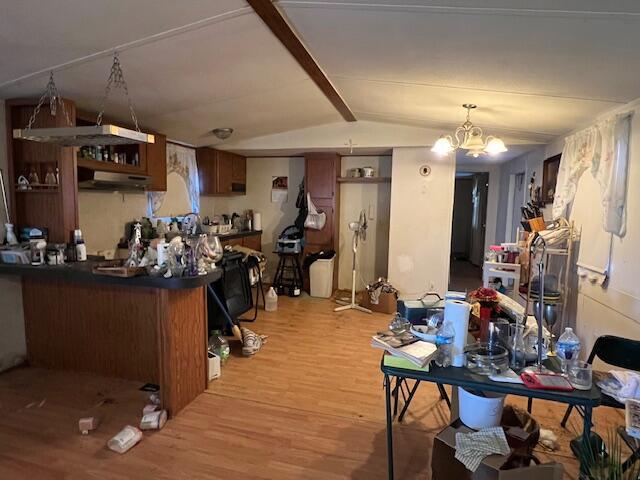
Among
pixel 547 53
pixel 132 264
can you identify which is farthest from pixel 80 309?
pixel 547 53

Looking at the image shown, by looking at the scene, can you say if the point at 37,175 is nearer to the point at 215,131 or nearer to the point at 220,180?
the point at 215,131

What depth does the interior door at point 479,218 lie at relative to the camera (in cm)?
768

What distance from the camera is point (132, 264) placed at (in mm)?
2453

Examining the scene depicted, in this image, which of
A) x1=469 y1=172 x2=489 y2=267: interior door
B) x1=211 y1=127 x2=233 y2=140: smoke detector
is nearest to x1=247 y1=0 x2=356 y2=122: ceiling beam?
x1=211 y1=127 x2=233 y2=140: smoke detector

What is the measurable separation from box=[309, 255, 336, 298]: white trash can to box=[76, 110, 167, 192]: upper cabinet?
2.25m

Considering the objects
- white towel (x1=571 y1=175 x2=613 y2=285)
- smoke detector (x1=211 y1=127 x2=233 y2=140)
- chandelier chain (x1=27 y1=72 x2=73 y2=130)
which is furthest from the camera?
smoke detector (x1=211 y1=127 x2=233 y2=140)

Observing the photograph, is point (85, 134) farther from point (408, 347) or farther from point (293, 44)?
point (408, 347)

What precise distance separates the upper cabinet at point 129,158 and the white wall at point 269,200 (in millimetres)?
1935

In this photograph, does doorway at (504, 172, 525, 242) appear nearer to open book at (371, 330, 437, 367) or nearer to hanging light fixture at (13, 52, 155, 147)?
open book at (371, 330, 437, 367)

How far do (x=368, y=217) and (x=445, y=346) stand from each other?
4.06 meters

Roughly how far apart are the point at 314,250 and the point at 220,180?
1696mm

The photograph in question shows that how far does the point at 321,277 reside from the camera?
5285mm

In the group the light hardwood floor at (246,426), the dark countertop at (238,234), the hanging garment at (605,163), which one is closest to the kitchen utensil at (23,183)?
the light hardwood floor at (246,426)

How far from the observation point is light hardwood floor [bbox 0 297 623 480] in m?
2.00
